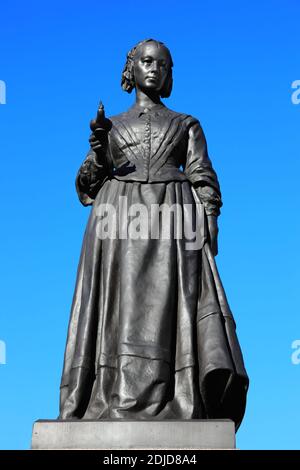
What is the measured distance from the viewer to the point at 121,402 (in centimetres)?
811

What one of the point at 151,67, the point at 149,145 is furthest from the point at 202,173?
the point at 151,67

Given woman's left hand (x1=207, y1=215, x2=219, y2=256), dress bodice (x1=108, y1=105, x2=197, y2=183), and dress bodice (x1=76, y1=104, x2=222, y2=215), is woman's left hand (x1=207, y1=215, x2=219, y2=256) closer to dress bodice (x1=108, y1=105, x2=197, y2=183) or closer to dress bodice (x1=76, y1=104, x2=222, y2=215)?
dress bodice (x1=76, y1=104, x2=222, y2=215)

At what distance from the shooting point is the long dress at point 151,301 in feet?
27.3

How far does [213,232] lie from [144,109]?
6.07ft

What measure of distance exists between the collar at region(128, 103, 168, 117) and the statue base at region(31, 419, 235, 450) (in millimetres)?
3926

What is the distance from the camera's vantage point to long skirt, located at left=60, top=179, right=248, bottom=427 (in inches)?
327

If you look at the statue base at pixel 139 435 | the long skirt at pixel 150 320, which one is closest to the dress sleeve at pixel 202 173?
the long skirt at pixel 150 320

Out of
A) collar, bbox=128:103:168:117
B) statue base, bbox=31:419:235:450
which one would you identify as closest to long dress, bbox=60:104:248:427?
collar, bbox=128:103:168:117

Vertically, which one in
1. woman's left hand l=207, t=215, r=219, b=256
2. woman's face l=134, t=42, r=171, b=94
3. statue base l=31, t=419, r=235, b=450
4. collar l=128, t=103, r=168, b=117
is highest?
woman's face l=134, t=42, r=171, b=94

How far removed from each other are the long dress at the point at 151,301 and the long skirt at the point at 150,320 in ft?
0.04

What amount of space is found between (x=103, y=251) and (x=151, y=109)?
198cm
